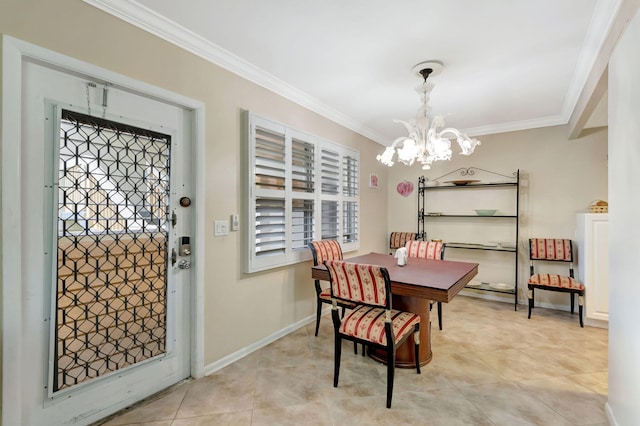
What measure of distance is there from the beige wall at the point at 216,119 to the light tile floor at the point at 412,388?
344 millimetres

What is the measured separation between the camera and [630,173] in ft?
4.68

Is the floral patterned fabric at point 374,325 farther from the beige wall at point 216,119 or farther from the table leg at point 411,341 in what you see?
the beige wall at point 216,119

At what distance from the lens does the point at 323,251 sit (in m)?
3.11

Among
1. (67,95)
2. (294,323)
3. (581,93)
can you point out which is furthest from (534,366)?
(67,95)

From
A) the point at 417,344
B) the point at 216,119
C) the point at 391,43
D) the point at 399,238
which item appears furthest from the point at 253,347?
the point at 399,238

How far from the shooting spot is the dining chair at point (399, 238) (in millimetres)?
4695

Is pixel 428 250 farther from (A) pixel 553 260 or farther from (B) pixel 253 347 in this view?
(B) pixel 253 347

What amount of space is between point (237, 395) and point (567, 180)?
4.53m

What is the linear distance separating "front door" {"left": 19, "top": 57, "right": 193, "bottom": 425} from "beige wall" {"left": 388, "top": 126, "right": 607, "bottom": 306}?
13.7ft

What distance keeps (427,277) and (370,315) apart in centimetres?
52

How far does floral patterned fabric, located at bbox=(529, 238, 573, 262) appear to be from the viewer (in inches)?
142

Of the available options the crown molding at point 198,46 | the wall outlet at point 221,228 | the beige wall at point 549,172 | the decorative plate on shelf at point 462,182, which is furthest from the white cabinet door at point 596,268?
the wall outlet at point 221,228

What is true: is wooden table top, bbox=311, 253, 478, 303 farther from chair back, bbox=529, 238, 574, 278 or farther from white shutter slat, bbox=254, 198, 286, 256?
chair back, bbox=529, 238, 574, 278

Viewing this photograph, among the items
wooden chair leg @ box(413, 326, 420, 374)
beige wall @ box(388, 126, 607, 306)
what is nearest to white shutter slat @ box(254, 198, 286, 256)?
wooden chair leg @ box(413, 326, 420, 374)
